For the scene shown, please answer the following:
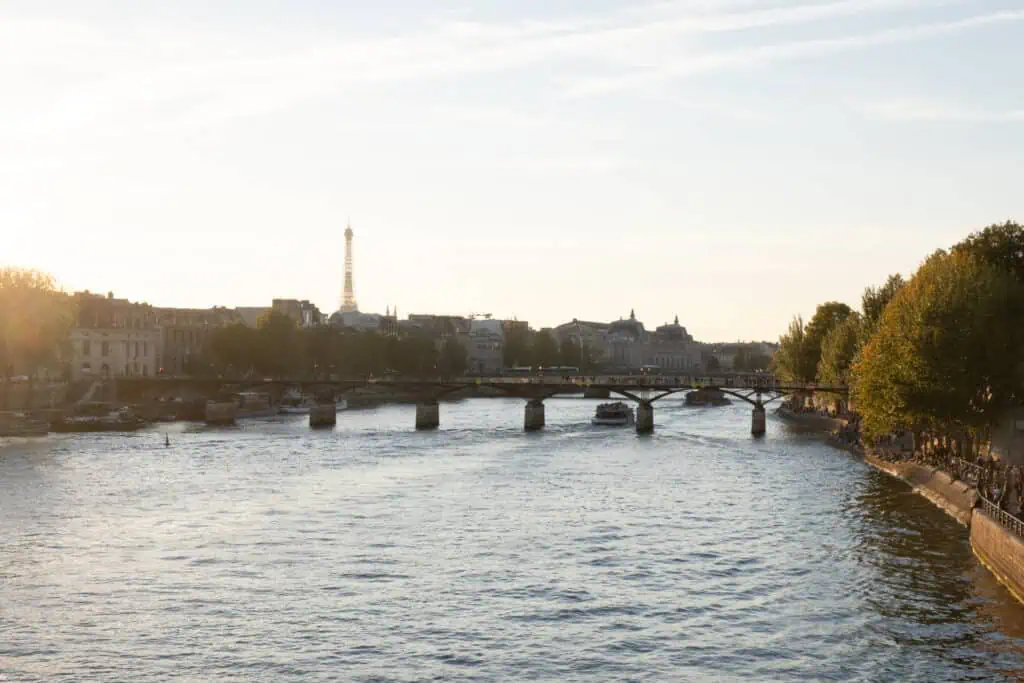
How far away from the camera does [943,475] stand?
6228 cm

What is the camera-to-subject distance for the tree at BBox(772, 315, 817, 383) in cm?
14775

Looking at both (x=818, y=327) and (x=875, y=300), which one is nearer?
(x=875, y=300)

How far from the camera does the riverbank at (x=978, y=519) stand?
39.2 m

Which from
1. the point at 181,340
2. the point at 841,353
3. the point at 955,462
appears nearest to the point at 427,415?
the point at 841,353

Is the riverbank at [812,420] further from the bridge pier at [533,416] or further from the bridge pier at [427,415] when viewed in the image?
the bridge pier at [427,415]

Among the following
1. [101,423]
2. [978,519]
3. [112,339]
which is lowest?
[978,519]

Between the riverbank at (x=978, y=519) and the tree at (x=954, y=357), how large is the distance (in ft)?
9.86

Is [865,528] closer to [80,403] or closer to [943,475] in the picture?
[943,475]

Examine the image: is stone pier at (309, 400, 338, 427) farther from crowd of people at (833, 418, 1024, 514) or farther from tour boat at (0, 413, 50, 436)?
crowd of people at (833, 418, 1024, 514)

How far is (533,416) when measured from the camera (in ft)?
378

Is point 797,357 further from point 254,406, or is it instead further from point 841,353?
point 254,406

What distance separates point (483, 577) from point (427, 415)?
237ft

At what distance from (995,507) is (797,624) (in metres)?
11.1

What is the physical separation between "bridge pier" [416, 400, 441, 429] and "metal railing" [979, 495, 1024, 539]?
231 ft
